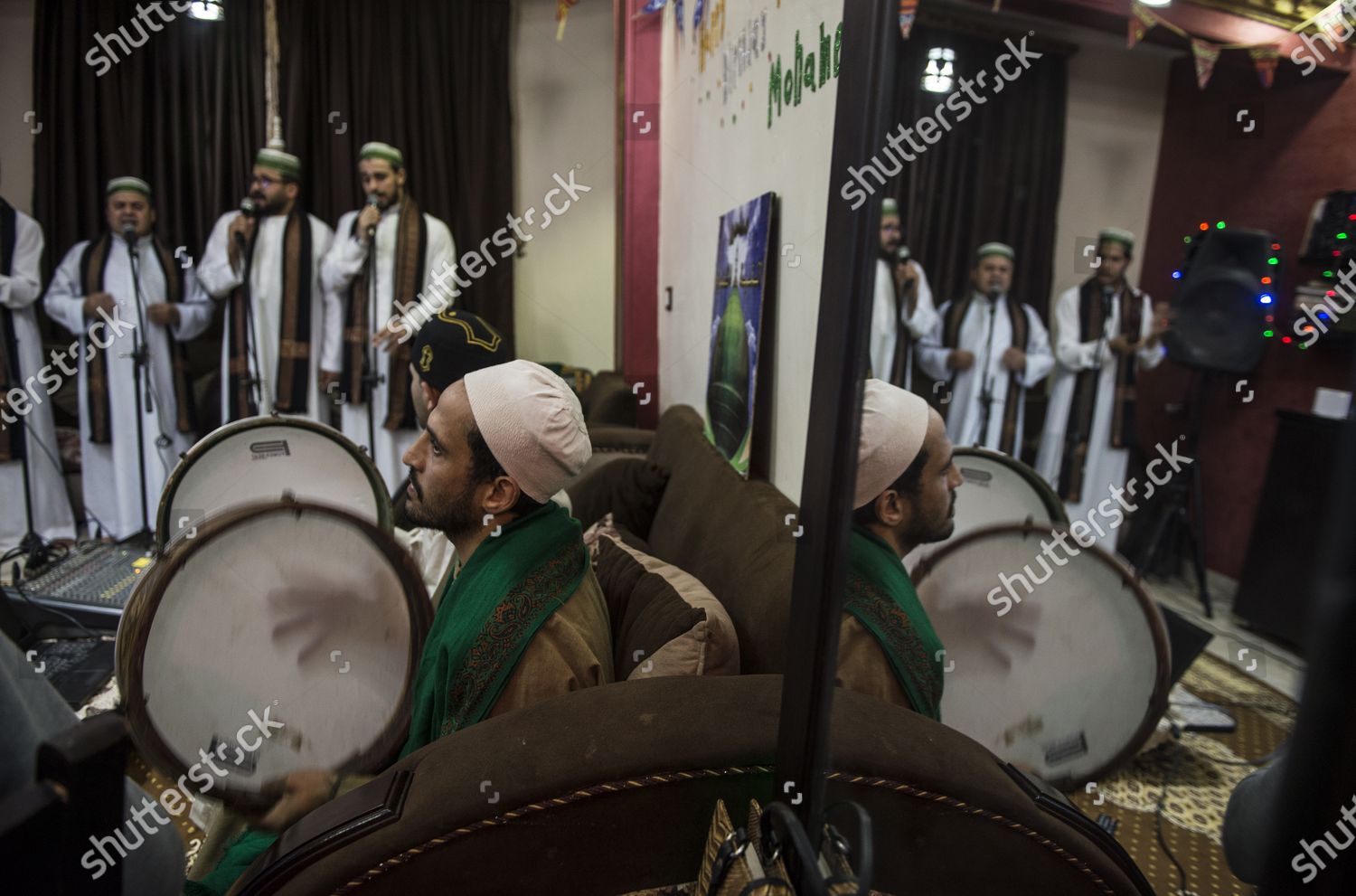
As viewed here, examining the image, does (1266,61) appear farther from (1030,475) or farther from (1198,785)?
(1198,785)

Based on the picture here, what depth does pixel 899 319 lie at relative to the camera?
0.72 m

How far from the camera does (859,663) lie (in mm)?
842

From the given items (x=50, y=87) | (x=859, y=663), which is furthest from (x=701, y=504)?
(x=50, y=87)

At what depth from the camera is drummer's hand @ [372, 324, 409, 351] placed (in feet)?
4.28

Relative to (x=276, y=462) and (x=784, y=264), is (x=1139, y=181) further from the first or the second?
(x=276, y=462)

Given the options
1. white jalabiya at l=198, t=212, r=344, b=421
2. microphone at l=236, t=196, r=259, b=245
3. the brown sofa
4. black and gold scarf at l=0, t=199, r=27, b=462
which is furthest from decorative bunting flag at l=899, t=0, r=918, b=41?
black and gold scarf at l=0, t=199, r=27, b=462

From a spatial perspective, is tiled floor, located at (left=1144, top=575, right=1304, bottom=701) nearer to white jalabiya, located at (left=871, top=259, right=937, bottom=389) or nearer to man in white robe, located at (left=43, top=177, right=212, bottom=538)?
white jalabiya, located at (left=871, top=259, right=937, bottom=389)

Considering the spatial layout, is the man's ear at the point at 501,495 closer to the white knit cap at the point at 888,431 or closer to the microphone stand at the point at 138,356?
the white knit cap at the point at 888,431

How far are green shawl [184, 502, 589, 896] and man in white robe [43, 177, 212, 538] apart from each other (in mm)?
677

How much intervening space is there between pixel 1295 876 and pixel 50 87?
82.8 inches

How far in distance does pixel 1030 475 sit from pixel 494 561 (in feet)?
2.11

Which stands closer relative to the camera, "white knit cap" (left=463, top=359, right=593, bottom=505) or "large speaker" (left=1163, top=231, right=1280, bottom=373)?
"large speaker" (left=1163, top=231, right=1280, bottom=373)

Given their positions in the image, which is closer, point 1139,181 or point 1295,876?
point 1295,876

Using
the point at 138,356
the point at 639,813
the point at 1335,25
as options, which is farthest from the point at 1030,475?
the point at 138,356
